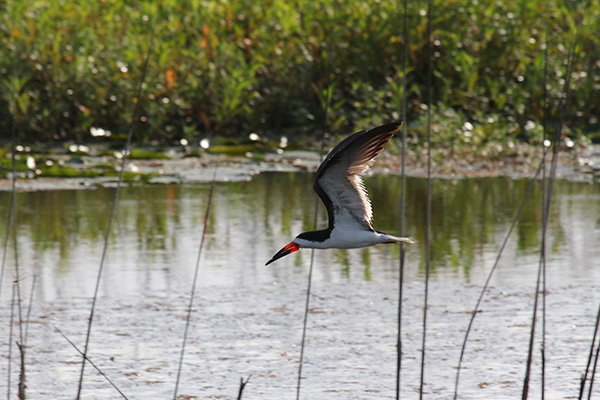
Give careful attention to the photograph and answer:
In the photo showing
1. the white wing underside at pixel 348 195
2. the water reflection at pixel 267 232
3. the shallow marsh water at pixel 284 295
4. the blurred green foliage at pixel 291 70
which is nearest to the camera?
the white wing underside at pixel 348 195

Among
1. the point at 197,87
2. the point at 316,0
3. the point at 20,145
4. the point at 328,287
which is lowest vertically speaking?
the point at 328,287

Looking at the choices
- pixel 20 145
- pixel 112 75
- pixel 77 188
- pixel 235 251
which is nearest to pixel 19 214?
pixel 77 188

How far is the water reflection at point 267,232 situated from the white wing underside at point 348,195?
7.08 ft

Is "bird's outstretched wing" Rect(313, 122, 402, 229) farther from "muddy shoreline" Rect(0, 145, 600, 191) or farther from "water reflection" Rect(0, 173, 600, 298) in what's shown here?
"muddy shoreline" Rect(0, 145, 600, 191)

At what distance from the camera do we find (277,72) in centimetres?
998

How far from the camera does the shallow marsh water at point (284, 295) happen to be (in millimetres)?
4004

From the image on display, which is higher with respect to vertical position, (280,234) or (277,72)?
(277,72)

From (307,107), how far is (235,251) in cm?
403

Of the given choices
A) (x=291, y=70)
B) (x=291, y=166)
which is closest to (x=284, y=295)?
(x=291, y=166)

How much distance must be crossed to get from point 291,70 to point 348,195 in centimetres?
686

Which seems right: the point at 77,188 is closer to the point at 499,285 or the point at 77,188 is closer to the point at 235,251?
the point at 235,251

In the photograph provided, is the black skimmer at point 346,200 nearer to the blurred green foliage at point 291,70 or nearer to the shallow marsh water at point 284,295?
the shallow marsh water at point 284,295

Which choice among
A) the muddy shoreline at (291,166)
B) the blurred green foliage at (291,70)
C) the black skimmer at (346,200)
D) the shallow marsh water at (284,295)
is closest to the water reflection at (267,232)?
the shallow marsh water at (284,295)

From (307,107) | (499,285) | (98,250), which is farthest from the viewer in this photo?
(307,107)
